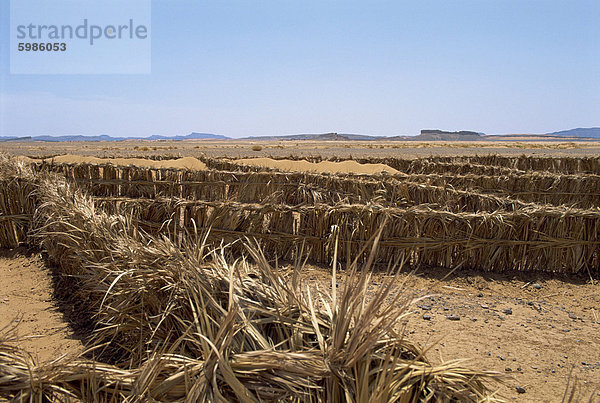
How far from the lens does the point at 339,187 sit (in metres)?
8.22

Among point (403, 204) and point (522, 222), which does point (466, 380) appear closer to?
point (522, 222)

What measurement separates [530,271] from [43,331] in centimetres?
568

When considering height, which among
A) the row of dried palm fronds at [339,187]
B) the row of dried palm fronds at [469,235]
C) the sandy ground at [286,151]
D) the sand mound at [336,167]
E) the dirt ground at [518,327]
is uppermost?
the sandy ground at [286,151]

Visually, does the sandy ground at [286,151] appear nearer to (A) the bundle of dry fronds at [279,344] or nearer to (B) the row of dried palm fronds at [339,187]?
(B) the row of dried palm fronds at [339,187]

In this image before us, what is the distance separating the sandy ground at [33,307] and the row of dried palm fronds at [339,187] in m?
2.71

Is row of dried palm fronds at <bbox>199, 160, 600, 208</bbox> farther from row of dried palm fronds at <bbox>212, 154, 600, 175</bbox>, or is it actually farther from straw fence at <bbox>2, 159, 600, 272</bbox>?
straw fence at <bbox>2, 159, 600, 272</bbox>

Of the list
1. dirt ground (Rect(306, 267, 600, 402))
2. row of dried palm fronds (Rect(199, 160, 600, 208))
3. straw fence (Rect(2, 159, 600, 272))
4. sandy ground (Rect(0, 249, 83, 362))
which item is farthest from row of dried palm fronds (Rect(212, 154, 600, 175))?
dirt ground (Rect(306, 267, 600, 402))

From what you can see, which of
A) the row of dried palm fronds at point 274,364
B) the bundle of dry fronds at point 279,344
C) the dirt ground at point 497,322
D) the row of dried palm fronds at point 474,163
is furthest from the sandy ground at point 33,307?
the row of dried palm fronds at point 474,163

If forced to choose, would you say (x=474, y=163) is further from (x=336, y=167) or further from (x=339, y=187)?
(x=339, y=187)

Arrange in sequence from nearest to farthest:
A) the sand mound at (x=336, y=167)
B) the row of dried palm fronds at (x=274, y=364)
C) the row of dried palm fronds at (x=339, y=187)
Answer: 1. the row of dried palm fronds at (x=274, y=364)
2. the row of dried palm fronds at (x=339, y=187)
3. the sand mound at (x=336, y=167)

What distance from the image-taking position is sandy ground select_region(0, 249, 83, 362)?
354cm

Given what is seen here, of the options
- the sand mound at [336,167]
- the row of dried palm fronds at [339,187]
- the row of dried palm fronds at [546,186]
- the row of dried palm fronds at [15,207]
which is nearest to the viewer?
the row of dried palm fronds at [15,207]

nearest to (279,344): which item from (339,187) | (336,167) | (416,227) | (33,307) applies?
(33,307)

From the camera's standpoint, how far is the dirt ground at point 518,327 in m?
3.45
